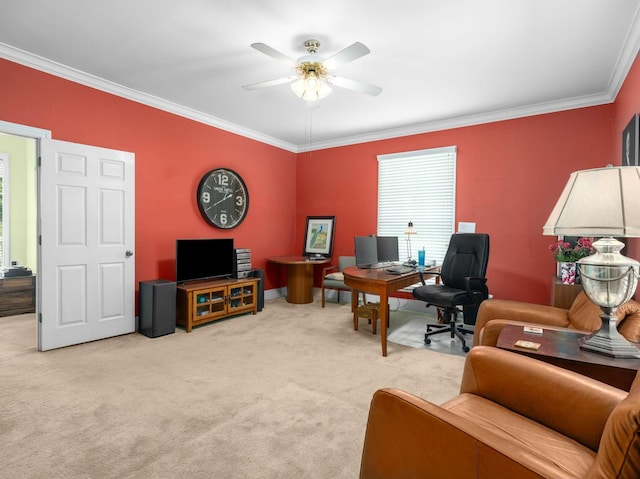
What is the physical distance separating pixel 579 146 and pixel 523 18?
214 centimetres

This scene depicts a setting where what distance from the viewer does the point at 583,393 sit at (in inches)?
46.9

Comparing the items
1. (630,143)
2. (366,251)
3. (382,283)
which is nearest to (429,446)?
(382,283)

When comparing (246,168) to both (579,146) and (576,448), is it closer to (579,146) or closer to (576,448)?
(579,146)

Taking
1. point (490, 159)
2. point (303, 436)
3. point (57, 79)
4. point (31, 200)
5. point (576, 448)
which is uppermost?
point (57, 79)

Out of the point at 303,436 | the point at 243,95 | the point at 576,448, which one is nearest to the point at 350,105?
the point at 243,95

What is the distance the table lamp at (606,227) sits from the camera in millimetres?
1322

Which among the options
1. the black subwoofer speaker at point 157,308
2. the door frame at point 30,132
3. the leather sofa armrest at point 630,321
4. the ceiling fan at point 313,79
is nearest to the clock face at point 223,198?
the black subwoofer speaker at point 157,308

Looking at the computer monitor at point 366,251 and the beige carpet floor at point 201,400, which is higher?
the computer monitor at point 366,251

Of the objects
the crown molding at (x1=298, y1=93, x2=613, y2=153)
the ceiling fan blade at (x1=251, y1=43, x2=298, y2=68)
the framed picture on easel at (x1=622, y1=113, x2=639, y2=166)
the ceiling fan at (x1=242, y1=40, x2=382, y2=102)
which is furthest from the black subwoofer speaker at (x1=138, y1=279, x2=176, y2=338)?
the framed picture on easel at (x1=622, y1=113, x2=639, y2=166)

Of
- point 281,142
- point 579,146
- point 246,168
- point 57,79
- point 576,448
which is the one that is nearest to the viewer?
point 576,448

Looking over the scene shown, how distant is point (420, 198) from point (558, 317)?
2.84m

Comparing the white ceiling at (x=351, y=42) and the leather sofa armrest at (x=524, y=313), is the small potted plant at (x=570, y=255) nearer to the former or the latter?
the leather sofa armrest at (x=524, y=313)

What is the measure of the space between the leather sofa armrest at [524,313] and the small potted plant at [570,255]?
0.72 meters

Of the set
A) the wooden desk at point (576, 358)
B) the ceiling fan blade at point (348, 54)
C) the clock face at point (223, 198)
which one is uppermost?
the ceiling fan blade at point (348, 54)
